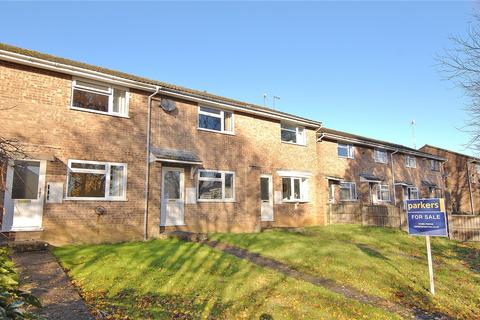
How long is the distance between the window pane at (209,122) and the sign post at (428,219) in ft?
29.9

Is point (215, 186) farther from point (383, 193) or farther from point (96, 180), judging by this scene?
point (383, 193)

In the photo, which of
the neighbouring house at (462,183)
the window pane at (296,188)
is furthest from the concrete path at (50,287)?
the neighbouring house at (462,183)

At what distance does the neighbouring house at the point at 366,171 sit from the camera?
69.4 ft

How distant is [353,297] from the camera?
6.81 metres

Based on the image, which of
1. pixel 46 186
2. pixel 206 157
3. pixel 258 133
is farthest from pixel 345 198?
pixel 46 186

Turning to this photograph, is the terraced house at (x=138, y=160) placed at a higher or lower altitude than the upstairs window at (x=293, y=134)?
lower

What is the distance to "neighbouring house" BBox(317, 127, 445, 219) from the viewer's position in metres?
21.2

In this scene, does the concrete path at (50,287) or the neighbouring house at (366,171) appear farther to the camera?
the neighbouring house at (366,171)

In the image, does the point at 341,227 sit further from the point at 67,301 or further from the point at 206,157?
the point at 67,301

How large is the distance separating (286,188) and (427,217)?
10139 mm

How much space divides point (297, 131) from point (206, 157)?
6.70 metres

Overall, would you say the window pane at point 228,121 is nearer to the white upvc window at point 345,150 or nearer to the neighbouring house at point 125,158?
the neighbouring house at point 125,158

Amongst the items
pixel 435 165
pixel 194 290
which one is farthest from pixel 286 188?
Result: pixel 435 165

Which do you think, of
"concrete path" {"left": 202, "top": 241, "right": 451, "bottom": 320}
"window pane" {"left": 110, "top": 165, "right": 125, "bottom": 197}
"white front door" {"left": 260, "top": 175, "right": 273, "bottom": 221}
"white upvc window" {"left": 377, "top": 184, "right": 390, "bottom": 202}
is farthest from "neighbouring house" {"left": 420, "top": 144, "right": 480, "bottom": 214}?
"window pane" {"left": 110, "top": 165, "right": 125, "bottom": 197}
